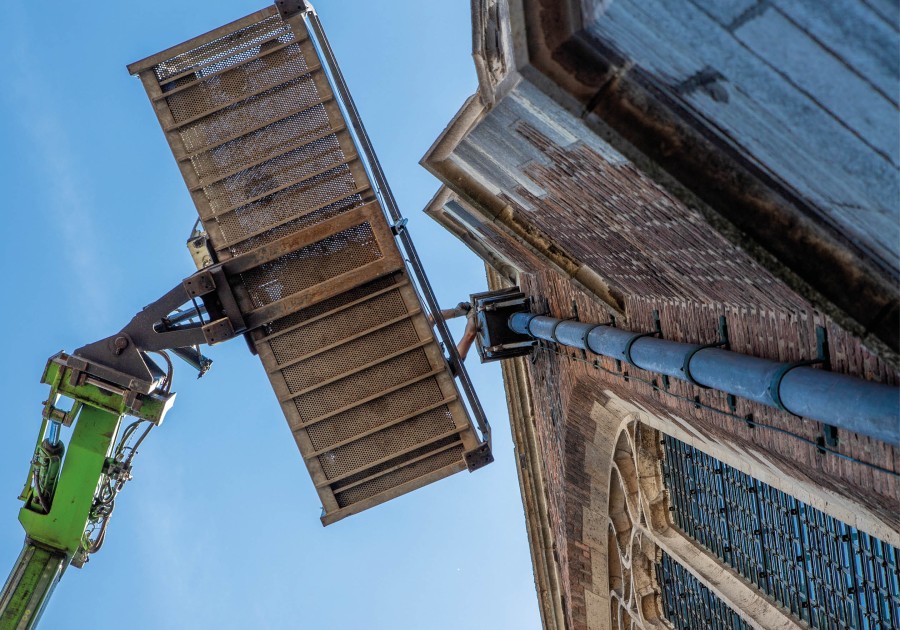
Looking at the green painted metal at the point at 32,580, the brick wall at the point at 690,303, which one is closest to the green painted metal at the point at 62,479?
the green painted metal at the point at 32,580

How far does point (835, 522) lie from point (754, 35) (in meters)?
5.63

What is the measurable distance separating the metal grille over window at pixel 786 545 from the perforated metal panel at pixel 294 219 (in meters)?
3.40

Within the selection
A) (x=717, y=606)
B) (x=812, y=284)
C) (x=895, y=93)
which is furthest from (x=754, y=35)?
(x=717, y=606)

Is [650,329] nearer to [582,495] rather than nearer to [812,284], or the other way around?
[812,284]

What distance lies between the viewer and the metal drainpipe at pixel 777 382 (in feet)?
12.2

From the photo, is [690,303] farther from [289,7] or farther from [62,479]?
[62,479]

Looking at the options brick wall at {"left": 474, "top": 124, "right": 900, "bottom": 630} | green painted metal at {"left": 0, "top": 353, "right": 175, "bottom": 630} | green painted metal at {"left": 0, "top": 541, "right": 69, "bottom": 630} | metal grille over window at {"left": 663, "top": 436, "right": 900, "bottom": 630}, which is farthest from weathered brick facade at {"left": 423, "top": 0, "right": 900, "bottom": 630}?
green painted metal at {"left": 0, "top": 541, "right": 69, "bottom": 630}

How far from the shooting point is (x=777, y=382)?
466 cm

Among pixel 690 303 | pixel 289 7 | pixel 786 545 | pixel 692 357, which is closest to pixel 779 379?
pixel 692 357

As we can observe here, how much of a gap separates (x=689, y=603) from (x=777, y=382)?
7.89m

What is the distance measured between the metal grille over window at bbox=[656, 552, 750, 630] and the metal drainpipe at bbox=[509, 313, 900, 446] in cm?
422

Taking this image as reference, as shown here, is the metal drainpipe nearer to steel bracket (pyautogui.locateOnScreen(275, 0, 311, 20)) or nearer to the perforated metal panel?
the perforated metal panel

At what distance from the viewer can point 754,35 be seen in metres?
3.15

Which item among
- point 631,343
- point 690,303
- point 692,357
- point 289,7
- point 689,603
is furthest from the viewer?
point 689,603
